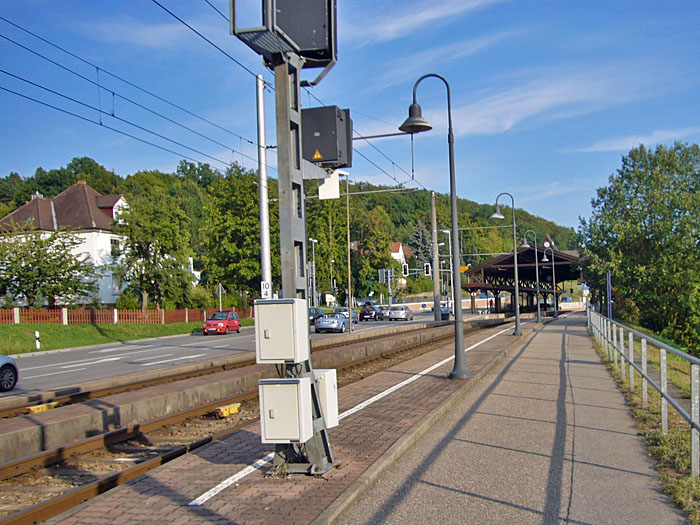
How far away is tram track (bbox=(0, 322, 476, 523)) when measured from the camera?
20.9 ft

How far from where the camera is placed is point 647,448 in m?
7.78

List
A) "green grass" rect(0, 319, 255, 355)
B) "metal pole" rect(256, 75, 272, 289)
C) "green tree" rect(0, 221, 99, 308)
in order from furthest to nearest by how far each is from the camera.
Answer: "green tree" rect(0, 221, 99, 308) < "green grass" rect(0, 319, 255, 355) < "metal pole" rect(256, 75, 272, 289)

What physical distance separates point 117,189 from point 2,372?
99912 mm

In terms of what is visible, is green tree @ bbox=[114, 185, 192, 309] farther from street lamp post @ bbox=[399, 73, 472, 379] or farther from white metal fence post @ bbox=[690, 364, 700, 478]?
white metal fence post @ bbox=[690, 364, 700, 478]

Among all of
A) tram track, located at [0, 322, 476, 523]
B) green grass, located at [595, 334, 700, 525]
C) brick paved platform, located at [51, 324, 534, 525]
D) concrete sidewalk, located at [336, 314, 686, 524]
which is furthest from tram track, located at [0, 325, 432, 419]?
green grass, located at [595, 334, 700, 525]

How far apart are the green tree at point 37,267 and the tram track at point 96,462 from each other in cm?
3299

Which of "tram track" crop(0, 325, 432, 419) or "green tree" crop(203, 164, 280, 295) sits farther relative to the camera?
"green tree" crop(203, 164, 280, 295)

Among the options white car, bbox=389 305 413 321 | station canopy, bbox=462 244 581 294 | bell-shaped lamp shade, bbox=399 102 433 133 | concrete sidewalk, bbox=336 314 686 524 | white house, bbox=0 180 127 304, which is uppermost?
white house, bbox=0 180 127 304

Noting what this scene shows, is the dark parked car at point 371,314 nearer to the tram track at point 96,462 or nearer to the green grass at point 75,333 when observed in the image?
the green grass at point 75,333

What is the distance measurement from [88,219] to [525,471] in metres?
55.9

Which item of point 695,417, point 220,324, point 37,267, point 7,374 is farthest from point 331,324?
point 695,417

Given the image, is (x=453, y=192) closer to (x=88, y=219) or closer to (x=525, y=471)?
(x=525, y=471)

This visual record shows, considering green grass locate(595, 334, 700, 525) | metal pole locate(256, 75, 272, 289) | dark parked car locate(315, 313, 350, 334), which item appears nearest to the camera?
green grass locate(595, 334, 700, 525)

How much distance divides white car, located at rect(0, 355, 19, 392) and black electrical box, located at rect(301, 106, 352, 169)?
41.3ft
